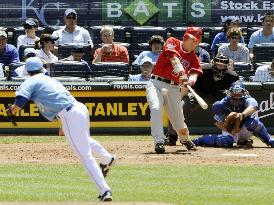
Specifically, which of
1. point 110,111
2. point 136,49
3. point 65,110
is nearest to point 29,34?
point 136,49

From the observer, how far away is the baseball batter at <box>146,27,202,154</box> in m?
13.4

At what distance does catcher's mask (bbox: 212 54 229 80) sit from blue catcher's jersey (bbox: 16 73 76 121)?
5527mm

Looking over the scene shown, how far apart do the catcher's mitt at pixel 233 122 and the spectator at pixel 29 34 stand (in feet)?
15.1

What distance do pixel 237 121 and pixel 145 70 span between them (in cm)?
265

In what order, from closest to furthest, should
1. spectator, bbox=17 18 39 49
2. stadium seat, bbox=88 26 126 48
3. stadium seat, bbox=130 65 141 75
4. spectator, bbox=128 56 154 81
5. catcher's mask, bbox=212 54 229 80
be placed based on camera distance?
catcher's mask, bbox=212 54 229 80 < spectator, bbox=128 56 154 81 < stadium seat, bbox=130 65 141 75 < spectator, bbox=17 18 39 49 < stadium seat, bbox=88 26 126 48

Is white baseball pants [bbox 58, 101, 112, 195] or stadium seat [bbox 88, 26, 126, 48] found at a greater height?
stadium seat [bbox 88, 26, 126, 48]

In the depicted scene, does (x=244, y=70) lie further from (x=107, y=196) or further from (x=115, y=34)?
(x=107, y=196)

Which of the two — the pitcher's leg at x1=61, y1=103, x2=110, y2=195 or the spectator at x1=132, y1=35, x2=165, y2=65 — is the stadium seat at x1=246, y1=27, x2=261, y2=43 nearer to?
the spectator at x1=132, y1=35, x2=165, y2=65

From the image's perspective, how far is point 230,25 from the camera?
690 inches

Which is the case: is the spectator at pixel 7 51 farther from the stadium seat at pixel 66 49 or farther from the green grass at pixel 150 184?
the green grass at pixel 150 184

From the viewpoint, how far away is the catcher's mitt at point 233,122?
14203mm

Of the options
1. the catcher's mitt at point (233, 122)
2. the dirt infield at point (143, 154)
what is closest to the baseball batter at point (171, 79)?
the dirt infield at point (143, 154)

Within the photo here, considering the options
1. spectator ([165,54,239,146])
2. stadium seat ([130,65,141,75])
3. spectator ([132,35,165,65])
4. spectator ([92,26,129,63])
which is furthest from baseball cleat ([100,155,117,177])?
spectator ([92,26,129,63])

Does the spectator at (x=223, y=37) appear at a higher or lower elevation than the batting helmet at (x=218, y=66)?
higher
